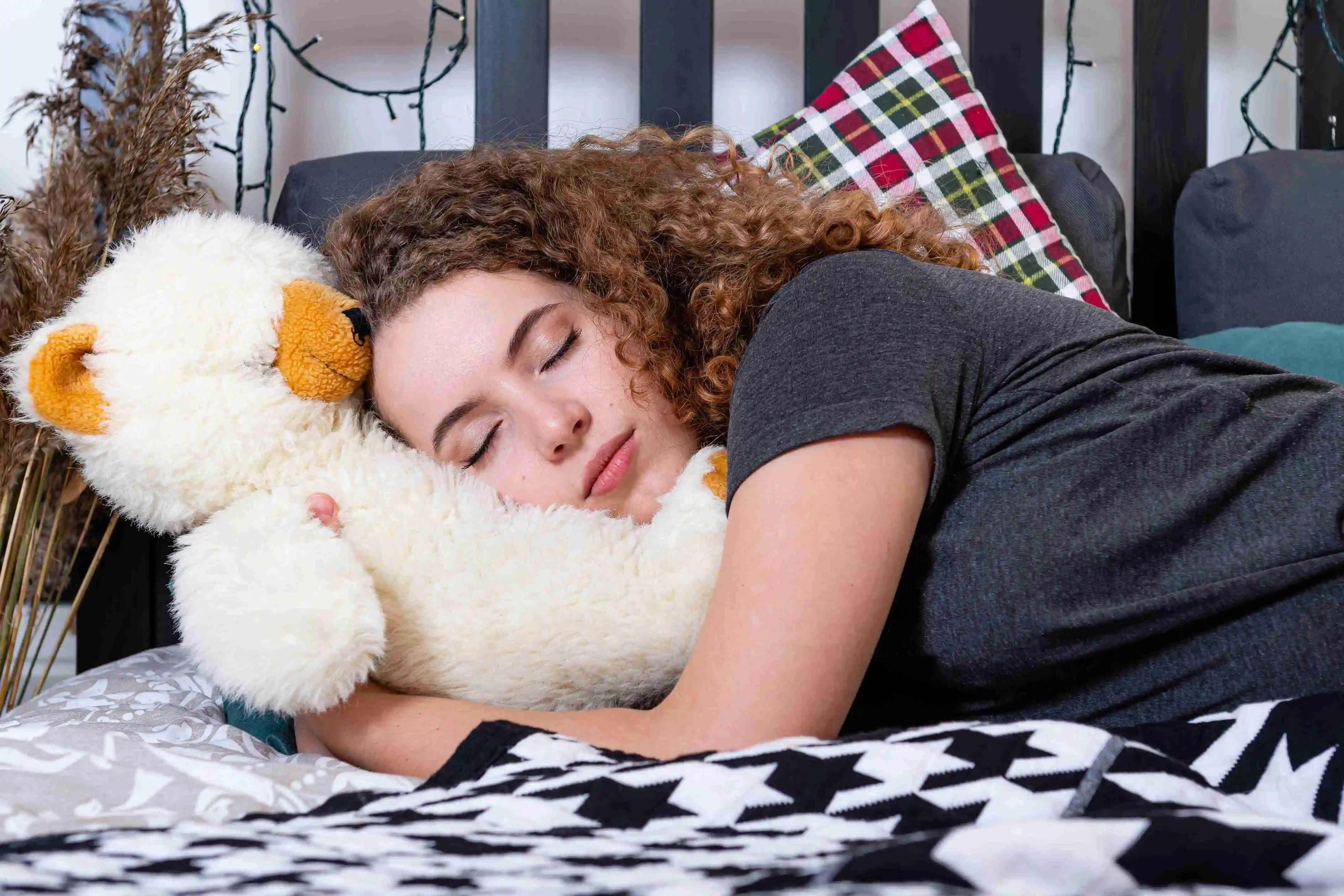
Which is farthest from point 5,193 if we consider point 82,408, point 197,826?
point 197,826

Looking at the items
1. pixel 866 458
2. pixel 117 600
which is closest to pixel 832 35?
pixel 866 458

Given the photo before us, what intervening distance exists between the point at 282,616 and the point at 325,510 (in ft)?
0.47

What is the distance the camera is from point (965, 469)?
85 cm

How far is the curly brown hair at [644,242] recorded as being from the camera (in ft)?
3.25

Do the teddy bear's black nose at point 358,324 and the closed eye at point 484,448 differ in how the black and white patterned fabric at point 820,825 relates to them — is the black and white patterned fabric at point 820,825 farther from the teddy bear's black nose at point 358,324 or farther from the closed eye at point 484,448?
the teddy bear's black nose at point 358,324

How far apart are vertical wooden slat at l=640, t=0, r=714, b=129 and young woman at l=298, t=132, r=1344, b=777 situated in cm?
51

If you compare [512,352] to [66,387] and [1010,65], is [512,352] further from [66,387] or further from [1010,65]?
[1010,65]

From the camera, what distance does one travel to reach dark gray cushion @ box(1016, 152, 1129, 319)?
4.86 feet

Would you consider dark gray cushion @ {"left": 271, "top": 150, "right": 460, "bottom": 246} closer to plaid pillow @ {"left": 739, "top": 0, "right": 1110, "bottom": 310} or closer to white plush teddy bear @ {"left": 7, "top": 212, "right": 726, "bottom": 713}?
white plush teddy bear @ {"left": 7, "top": 212, "right": 726, "bottom": 713}

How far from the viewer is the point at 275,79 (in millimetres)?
1588

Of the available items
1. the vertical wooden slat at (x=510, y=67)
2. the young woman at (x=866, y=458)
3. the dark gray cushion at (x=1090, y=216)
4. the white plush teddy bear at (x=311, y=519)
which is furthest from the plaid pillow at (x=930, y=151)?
the white plush teddy bear at (x=311, y=519)

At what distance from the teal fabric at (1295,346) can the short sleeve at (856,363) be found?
59 cm

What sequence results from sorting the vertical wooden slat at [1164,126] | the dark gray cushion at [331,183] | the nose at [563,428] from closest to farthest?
the nose at [563,428] → the dark gray cushion at [331,183] → the vertical wooden slat at [1164,126]

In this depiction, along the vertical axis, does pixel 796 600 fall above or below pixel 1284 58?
below
